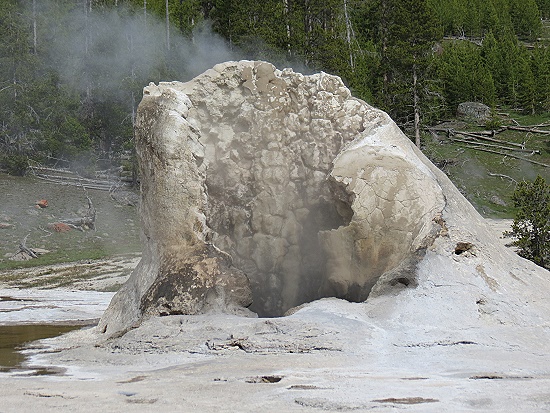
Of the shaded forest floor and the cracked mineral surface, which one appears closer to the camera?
the cracked mineral surface

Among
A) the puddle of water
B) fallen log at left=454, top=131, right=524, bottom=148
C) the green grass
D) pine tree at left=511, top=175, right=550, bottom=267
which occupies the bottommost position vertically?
the puddle of water

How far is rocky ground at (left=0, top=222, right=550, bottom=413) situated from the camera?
5441mm

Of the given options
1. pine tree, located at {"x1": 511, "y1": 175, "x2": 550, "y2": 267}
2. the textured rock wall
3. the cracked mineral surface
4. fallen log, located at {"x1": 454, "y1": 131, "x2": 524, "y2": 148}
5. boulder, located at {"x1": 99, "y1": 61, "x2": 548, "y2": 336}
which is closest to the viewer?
the cracked mineral surface

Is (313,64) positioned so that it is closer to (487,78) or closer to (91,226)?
(91,226)

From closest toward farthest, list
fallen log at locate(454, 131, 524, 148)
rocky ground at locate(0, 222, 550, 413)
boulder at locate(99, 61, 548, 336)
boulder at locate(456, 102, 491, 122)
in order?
rocky ground at locate(0, 222, 550, 413) < boulder at locate(99, 61, 548, 336) < fallen log at locate(454, 131, 524, 148) < boulder at locate(456, 102, 491, 122)

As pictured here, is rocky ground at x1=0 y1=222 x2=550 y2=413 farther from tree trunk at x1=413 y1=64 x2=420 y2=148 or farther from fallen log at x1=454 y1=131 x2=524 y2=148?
fallen log at x1=454 y1=131 x2=524 y2=148

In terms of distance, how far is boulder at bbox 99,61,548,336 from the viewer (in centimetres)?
862

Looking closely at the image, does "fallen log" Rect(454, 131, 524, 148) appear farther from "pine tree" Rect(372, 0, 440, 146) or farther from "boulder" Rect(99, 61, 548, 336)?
"boulder" Rect(99, 61, 548, 336)

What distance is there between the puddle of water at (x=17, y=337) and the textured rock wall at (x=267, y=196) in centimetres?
105

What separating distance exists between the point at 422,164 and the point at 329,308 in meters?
2.03

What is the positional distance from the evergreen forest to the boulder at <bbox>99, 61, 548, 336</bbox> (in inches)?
826

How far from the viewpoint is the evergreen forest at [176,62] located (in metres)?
31.4

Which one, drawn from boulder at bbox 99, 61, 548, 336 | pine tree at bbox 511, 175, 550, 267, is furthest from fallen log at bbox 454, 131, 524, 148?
boulder at bbox 99, 61, 548, 336

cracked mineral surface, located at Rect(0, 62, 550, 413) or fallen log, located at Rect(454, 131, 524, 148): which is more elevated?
fallen log, located at Rect(454, 131, 524, 148)
